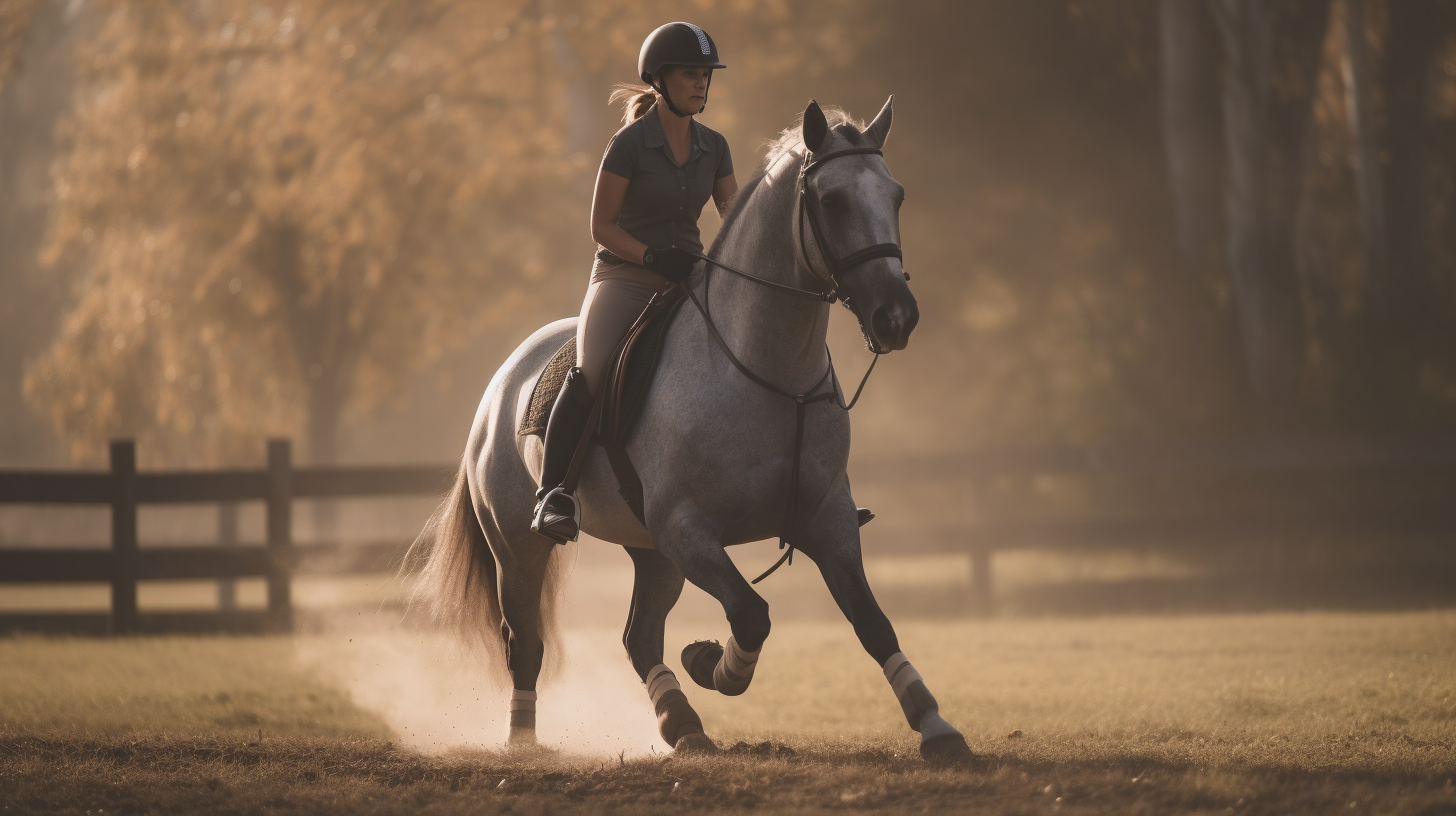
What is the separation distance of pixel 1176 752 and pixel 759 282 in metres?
2.38

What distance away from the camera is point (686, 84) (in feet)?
18.4

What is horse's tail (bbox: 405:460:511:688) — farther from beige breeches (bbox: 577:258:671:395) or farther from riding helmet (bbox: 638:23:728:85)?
riding helmet (bbox: 638:23:728:85)

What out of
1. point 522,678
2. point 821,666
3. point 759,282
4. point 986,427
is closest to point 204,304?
point 986,427

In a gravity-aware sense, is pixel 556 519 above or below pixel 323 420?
below

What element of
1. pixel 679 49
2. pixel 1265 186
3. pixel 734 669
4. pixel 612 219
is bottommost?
pixel 734 669

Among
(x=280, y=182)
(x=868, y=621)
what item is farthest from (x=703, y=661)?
(x=280, y=182)

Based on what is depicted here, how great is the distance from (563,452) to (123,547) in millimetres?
7714

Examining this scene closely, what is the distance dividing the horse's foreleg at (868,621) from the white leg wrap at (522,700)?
1.96m

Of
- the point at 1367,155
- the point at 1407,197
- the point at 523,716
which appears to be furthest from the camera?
the point at 1367,155

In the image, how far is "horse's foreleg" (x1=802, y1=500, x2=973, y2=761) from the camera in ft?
16.3

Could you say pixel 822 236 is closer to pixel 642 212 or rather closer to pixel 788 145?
pixel 788 145

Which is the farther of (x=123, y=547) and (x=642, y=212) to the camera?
(x=123, y=547)

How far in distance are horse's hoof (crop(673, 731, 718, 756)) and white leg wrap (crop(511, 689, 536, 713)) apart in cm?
137

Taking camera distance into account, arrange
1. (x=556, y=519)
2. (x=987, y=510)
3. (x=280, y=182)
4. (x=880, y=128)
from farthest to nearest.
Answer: (x=280, y=182) < (x=987, y=510) < (x=556, y=519) < (x=880, y=128)
